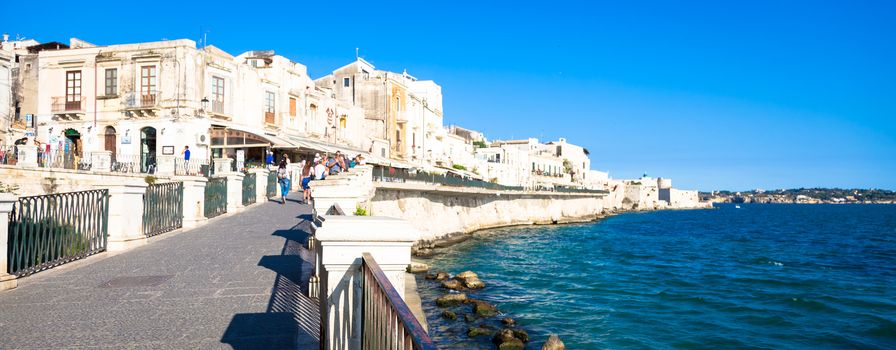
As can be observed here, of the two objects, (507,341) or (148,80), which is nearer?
(507,341)

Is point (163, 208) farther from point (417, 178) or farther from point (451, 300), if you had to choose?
point (417, 178)

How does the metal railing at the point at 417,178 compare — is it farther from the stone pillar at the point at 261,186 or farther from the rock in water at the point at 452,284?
the rock in water at the point at 452,284

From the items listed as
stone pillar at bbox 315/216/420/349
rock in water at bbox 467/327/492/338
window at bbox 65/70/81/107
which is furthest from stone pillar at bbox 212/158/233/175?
stone pillar at bbox 315/216/420/349

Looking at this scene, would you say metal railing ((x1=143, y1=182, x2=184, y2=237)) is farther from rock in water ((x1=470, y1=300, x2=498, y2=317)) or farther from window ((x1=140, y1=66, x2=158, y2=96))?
window ((x1=140, y1=66, x2=158, y2=96))

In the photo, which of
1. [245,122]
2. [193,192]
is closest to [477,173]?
[245,122]

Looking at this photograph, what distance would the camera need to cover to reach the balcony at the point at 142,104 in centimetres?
3061

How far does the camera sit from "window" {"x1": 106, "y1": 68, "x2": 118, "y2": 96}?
103 feet

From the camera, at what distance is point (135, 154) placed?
3089 cm

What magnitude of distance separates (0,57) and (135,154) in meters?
10.3

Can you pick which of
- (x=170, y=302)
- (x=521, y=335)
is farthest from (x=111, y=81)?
(x=170, y=302)

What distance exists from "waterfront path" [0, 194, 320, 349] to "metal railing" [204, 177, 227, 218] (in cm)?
612

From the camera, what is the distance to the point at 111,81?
3133cm

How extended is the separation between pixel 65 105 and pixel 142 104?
4.86m

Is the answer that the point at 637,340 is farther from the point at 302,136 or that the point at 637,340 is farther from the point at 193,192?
the point at 302,136
